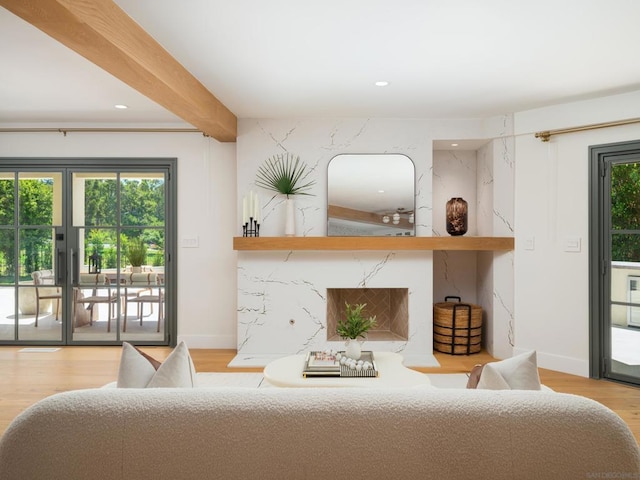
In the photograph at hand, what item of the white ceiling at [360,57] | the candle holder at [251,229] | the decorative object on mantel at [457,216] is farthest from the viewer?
the decorative object on mantel at [457,216]

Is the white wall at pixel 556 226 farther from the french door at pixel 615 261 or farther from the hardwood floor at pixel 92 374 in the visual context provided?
the hardwood floor at pixel 92 374

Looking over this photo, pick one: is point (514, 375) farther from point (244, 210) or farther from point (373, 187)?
point (244, 210)

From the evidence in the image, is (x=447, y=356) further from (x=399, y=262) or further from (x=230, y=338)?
(x=230, y=338)

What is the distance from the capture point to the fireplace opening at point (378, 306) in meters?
4.62

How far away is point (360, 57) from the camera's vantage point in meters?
2.91

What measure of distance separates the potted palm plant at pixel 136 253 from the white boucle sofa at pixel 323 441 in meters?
3.76

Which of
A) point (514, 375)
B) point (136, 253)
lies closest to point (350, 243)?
point (136, 253)

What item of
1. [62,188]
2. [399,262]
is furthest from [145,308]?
[399,262]

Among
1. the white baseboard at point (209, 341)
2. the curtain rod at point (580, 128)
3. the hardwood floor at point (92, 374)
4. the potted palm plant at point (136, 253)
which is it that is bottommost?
the hardwood floor at point (92, 374)

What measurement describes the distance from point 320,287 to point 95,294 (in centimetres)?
247

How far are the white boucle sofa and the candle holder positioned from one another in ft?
10.4

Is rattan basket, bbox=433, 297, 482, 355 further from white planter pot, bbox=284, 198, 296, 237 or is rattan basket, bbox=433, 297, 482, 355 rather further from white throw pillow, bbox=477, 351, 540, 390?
white throw pillow, bbox=477, 351, 540, 390

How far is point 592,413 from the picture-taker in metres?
1.19

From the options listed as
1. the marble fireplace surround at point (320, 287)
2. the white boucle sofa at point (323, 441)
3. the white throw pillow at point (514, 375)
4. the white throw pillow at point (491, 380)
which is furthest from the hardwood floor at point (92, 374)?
the white boucle sofa at point (323, 441)
